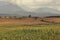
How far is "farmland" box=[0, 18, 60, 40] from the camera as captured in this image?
1505 millimetres

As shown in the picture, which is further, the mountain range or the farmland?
the mountain range

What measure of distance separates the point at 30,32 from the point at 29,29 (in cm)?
4

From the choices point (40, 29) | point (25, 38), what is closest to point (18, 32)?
point (25, 38)

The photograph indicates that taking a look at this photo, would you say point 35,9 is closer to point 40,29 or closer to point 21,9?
point 21,9

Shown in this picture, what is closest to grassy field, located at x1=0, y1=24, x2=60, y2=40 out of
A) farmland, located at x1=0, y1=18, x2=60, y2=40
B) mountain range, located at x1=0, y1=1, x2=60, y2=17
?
farmland, located at x1=0, y1=18, x2=60, y2=40

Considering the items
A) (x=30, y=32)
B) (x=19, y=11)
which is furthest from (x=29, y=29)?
(x=19, y=11)

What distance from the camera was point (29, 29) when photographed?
1.59m

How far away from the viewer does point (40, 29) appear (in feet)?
5.27

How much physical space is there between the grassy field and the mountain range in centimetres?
15

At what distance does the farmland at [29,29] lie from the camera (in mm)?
1505

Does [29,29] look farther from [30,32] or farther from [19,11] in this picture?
[19,11]

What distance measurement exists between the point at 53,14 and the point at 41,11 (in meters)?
0.12

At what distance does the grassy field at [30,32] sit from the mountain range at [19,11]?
15cm

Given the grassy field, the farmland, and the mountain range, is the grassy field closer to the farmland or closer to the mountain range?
the farmland
